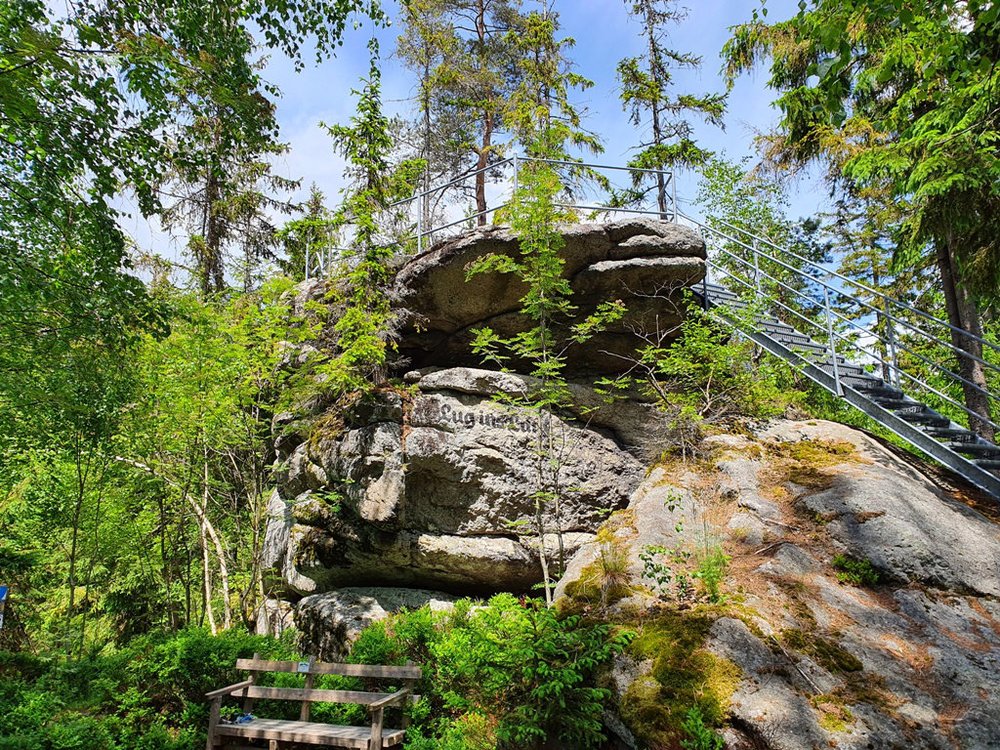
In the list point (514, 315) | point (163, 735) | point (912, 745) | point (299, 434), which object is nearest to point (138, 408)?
point (299, 434)

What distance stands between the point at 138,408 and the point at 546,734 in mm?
7696

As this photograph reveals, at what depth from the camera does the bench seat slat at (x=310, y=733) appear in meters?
5.50

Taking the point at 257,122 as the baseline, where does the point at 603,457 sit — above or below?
below

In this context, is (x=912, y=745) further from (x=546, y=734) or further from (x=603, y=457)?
(x=603, y=457)

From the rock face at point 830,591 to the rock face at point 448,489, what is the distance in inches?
56.4

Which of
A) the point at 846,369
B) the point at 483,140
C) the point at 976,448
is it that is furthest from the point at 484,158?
the point at 976,448

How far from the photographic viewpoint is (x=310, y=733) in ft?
18.4

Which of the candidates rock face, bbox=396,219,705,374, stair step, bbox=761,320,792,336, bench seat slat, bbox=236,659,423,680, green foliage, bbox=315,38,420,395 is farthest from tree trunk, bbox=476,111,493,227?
bench seat slat, bbox=236,659,423,680

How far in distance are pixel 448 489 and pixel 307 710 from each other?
3487mm

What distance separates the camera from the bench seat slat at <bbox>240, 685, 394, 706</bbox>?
5.83 meters

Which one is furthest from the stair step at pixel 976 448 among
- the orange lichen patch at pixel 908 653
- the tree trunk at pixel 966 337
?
the orange lichen patch at pixel 908 653

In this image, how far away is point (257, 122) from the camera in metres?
7.23

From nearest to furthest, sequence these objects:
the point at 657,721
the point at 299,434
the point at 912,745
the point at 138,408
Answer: the point at 912,745
the point at 657,721
the point at 138,408
the point at 299,434

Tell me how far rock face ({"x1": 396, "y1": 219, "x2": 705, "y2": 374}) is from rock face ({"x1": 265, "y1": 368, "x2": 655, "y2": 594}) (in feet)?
3.03
